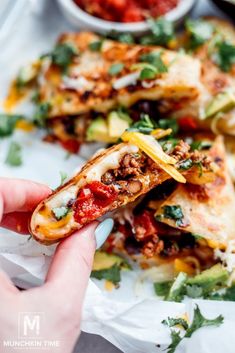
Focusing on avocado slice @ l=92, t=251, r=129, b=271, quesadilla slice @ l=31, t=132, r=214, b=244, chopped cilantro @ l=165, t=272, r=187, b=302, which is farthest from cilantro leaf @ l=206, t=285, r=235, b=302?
quesadilla slice @ l=31, t=132, r=214, b=244

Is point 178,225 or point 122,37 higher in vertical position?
point 122,37

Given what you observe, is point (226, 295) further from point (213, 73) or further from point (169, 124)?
point (213, 73)

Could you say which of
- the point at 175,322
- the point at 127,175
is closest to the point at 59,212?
the point at 127,175

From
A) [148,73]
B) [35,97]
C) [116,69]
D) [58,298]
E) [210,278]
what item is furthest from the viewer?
[35,97]

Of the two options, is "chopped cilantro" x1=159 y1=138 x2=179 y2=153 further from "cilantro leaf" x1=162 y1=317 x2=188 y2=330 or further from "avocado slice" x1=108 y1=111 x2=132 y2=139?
"cilantro leaf" x1=162 y1=317 x2=188 y2=330

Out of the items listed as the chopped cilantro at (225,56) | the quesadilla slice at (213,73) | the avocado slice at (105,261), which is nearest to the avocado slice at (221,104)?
the quesadilla slice at (213,73)

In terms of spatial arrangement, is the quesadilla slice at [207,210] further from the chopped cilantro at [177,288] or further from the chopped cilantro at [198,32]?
the chopped cilantro at [198,32]
